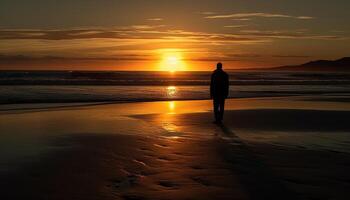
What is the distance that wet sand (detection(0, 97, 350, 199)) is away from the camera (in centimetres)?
646

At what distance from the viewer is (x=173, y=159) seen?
8.71 m

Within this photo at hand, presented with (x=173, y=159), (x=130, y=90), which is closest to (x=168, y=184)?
(x=173, y=159)

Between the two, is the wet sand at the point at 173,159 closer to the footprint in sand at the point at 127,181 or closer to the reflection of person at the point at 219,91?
the footprint in sand at the point at 127,181

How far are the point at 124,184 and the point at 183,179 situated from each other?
90 cm

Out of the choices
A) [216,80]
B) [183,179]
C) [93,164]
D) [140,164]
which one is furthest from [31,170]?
[216,80]

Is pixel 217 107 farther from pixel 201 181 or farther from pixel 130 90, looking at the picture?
pixel 130 90

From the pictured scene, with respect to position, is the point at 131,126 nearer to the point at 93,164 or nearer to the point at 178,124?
the point at 178,124

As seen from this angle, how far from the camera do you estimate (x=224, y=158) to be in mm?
8852

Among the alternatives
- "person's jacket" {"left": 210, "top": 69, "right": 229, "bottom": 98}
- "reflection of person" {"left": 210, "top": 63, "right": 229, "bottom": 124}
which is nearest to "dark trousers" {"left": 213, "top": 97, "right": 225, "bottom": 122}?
"reflection of person" {"left": 210, "top": 63, "right": 229, "bottom": 124}

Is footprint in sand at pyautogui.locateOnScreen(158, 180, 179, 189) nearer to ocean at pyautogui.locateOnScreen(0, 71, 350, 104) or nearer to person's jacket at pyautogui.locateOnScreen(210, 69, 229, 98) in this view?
person's jacket at pyautogui.locateOnScreen(210, 69, 229, 98)

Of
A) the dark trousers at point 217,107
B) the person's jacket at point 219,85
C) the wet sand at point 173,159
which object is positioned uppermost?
the person's jacket at point 219,85

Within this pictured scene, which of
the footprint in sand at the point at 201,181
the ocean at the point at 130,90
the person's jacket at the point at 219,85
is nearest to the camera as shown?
the footprint in sand at the point at 201,181

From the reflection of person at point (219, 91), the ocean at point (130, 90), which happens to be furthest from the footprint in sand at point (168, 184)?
the ocean at point (130, 90)

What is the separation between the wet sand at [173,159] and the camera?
6465 millimetres
